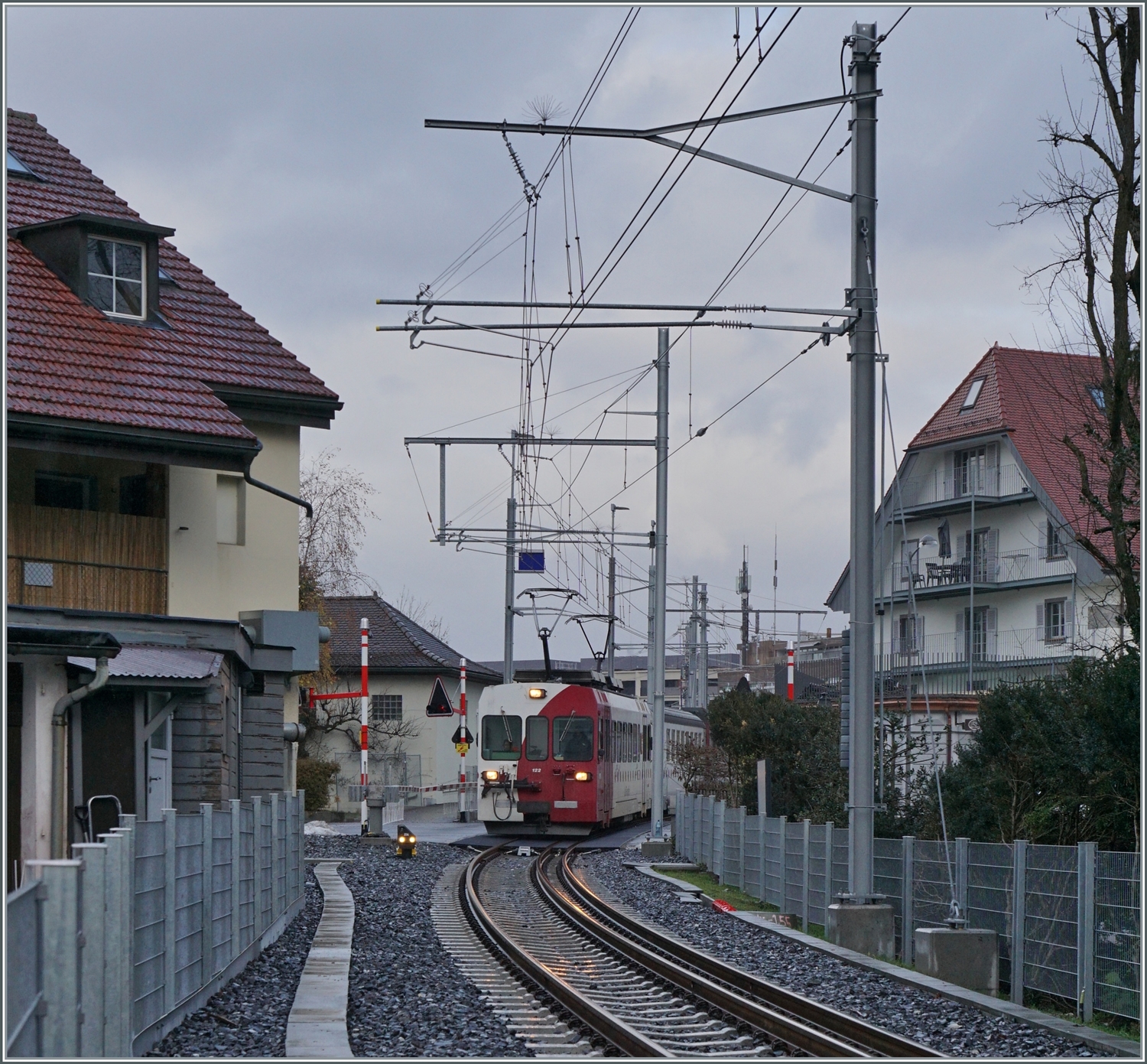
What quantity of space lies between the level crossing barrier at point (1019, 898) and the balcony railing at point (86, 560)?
7.99 meters

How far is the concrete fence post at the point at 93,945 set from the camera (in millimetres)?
7312

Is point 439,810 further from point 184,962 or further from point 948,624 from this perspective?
point 184,962

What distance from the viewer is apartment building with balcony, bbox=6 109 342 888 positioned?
56.9 ft

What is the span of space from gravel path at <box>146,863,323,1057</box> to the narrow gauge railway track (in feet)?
6.22

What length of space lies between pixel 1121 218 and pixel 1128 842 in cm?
557

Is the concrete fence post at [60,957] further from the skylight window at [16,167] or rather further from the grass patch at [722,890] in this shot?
the skylight window at [16,167]

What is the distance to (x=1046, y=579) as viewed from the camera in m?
45.2

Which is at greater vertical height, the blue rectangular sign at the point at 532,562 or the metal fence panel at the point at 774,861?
the blue rectangular sign at the point at 532,562

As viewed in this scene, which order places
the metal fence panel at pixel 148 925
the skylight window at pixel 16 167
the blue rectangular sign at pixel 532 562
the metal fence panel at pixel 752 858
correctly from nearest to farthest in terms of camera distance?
1. the metal fence panel at pixel 148 925
2. the metal fence panel at pixel 752 858
3. the skylight window at pixel 16 167
4. the blue rectangular sign at pixel 532 562

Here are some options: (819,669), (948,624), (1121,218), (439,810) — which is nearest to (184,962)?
(1121,218)

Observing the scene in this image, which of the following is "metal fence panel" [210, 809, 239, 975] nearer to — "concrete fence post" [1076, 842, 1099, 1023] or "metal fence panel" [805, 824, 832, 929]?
"concrete fence post" [1076, 842, 1099, 1023]

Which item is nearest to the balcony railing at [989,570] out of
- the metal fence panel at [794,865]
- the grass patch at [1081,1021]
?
the metal fence panel at [794,865]

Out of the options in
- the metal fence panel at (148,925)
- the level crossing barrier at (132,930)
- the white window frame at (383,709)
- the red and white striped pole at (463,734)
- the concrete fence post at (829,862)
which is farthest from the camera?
the white window frame at (383,709)

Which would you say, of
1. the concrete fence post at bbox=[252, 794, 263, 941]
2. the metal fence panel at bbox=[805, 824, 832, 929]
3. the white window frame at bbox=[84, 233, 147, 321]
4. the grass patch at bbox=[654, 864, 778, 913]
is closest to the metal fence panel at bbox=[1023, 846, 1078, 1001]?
the metal fence panel at bbox=[805, 824, 832, 929]
